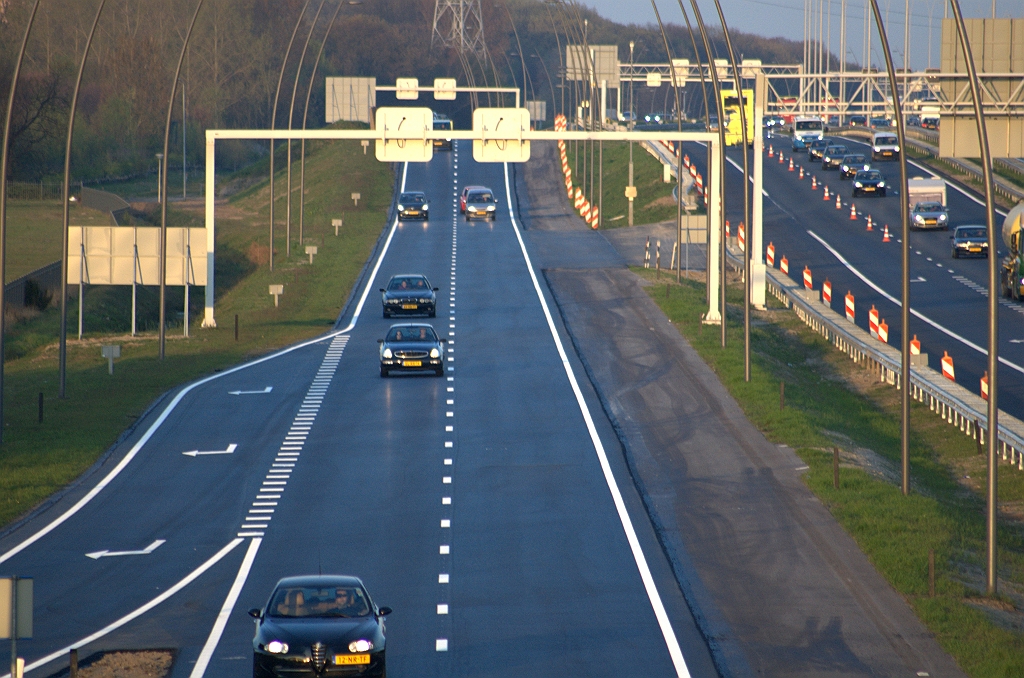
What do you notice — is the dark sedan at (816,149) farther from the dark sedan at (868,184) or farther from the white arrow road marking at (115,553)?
the white arrow road marking at (115,553)

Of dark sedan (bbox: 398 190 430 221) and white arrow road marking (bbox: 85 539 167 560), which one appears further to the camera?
dark sedan (bbox: 398 190 430 221)

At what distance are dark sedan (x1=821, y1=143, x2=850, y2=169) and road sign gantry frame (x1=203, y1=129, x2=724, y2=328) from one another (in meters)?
48.5

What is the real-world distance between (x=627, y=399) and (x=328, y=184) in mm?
62691

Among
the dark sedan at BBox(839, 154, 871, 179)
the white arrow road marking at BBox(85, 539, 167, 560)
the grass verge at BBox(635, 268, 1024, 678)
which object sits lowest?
the white arrow road marking at BBox(85, 539, 167, 560)

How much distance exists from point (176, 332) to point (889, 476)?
29.4 meters

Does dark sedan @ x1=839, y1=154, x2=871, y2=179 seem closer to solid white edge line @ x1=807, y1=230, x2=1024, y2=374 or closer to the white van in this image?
the white van

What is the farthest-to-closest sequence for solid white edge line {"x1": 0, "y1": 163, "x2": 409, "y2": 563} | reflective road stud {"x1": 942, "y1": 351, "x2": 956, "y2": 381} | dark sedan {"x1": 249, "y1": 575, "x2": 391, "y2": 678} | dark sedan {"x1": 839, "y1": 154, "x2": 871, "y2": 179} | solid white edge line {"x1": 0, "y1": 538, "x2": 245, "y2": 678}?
dark sedan {"x1": 839, "y1": 154, "x2": 871, "y2": 179}, reflective road stud {"x1": 942, "y1": 351, "x2": 956, "y2": 381}, solid white edge line {"x1": 0, "y1": 163, "x2": 409, "y2": 563}, solid white edge line {"x1": 0, "y1": 538, "x2": 245, "y2": 678}, dark sedan {"x1": 249, "y1": 575, "x2": 391, "y2": 678}

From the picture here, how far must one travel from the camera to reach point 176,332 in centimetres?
5078

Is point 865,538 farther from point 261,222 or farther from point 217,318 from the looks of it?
point 261,222

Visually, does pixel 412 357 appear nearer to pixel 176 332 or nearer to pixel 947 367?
pixel 176 332

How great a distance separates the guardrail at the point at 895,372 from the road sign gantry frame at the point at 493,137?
4235 mm

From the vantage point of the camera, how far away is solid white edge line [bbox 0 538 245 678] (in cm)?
1788

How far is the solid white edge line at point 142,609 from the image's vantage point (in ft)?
58.6

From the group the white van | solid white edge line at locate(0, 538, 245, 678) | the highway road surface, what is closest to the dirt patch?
the highway road surface
